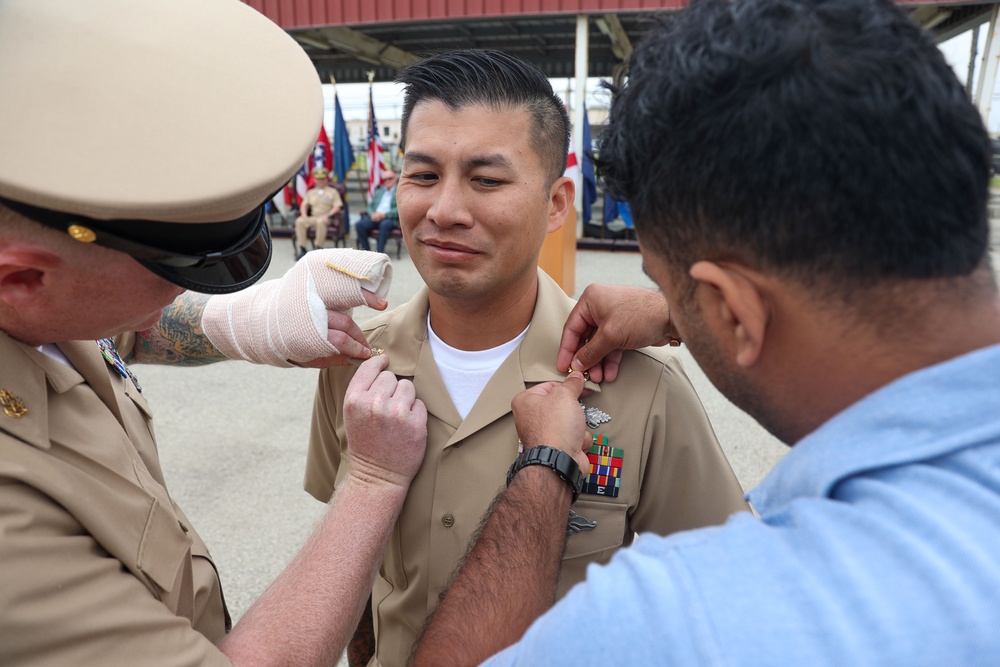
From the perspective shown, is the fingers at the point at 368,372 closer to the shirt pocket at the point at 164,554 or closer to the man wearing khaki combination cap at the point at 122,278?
the man wearing khaki combination cap at the point at 122,278

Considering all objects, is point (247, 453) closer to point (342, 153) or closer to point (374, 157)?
point (374, 157)

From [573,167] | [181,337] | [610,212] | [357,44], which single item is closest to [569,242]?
[573,167]

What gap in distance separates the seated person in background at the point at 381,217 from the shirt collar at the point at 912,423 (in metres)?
10.8

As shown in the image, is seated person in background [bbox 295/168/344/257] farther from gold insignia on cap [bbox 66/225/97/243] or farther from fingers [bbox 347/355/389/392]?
gold insignia on cap [bbox 66/225/97/243]

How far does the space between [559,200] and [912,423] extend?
1.33m

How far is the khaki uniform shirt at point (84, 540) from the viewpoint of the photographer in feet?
2.99

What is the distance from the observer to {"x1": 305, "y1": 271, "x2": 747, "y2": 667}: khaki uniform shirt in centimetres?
158

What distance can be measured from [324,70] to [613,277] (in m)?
14.2

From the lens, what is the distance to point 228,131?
945mm

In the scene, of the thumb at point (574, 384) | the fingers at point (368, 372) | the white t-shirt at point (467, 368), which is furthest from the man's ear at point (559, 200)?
the fingers at point (368, 372)

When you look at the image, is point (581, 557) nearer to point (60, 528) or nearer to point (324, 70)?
point (60, 528)

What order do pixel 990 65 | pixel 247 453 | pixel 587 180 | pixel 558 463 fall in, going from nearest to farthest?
pixel 558 463, pixel 247 453, pixel 990 65, pixel 587 180

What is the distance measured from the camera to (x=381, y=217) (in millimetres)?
11734

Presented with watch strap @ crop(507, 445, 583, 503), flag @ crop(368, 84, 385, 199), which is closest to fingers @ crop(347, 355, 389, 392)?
watch strap @ crop(507, 445, 583, 503)
